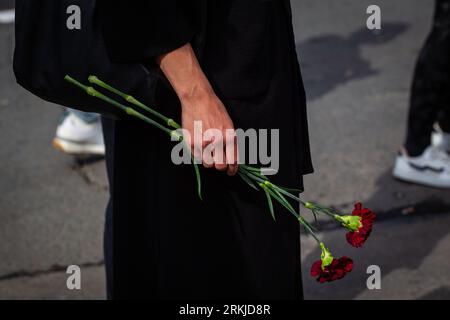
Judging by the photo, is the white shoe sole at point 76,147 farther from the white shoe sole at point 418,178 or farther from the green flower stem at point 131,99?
the green flower stem at point 131,99

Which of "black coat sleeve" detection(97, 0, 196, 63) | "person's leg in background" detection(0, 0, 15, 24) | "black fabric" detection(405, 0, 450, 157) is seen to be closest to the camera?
"black coat sleeve" detection(97, 0, 196, 63)

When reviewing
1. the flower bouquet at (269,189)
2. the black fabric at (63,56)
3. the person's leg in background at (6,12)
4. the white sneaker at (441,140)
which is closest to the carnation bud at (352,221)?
the flower bouquet at (269,189)

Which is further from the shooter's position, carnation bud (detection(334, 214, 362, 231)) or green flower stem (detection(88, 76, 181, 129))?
carnation bud (detection(334, 214, 362, 231))

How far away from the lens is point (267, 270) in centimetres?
207

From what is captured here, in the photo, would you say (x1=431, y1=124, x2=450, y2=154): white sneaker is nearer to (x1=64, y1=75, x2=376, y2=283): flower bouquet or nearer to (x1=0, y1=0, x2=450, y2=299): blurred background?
(x1=0, y1=0, x2=450, y2=299): blurred background

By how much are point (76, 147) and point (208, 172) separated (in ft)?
6.80

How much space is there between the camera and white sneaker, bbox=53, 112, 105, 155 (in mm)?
3885

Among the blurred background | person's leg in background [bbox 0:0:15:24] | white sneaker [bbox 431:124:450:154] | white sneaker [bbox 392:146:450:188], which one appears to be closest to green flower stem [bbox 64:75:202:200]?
the blurred background

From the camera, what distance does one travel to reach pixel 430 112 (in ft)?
11.9

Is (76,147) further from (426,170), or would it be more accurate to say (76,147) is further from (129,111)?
(129,111)
